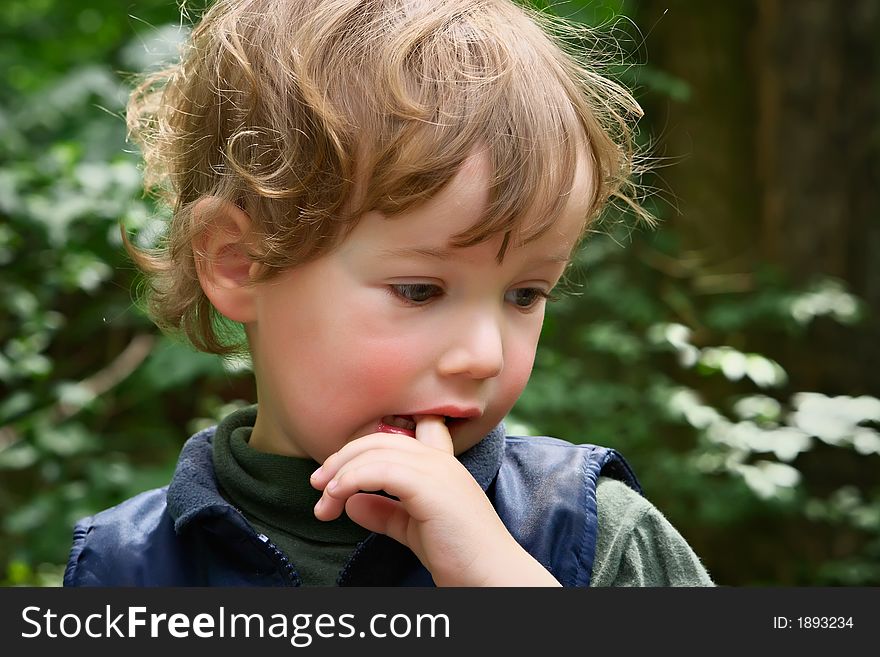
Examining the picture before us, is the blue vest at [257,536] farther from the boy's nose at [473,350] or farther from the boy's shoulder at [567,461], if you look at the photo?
the boy's nose at [473,350]

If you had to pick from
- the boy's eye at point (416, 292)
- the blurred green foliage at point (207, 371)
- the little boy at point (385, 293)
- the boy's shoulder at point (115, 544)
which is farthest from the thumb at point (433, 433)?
the blurred green foliage at point (207, 371)

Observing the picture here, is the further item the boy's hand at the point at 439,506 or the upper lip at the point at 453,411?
the upper lip at the point at 453,411

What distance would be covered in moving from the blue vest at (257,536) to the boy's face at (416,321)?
6.8 inches

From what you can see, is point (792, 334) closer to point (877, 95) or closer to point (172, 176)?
point (877, 95)

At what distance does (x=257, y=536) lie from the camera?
1.49 meters

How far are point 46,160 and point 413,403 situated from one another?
213cm

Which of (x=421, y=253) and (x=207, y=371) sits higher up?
(x=421, y=253)

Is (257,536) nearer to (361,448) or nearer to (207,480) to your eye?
(207,480)

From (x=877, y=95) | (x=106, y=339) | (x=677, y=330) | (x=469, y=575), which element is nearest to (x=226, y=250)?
(x=469, y=575)

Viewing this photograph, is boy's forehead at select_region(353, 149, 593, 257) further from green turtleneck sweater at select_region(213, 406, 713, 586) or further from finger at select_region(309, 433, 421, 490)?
green turtleneck sweater at select_region(213, 406, 713, 586)

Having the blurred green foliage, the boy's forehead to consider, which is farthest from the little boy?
the blurred green foliage

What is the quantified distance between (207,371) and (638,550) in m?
1.80

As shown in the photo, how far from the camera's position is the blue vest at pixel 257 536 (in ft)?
4.91

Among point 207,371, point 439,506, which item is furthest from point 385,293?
point 207,371
